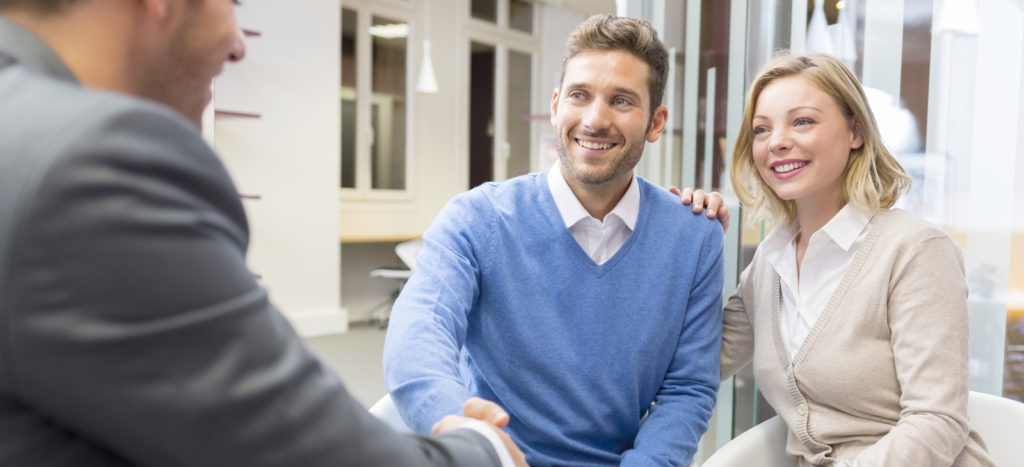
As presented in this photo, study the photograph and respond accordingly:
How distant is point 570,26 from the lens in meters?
9.26

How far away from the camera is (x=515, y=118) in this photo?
8.96 metres

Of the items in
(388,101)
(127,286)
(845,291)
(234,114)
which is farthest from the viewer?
(388,101)

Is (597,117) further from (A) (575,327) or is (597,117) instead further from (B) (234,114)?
(B) (234,114)

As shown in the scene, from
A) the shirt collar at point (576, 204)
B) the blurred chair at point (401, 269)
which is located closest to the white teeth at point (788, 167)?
the shirt collar at point (576, 204)

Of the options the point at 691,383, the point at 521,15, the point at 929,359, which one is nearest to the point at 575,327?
the point at 691,383

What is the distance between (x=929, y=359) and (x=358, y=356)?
477 cm

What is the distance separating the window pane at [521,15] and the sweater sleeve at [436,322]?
7632mm

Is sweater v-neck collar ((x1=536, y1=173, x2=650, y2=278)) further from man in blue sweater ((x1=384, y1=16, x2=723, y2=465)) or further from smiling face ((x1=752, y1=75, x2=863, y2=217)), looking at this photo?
smiling face ((x1=752, y1=75, x2=863, y2=217))

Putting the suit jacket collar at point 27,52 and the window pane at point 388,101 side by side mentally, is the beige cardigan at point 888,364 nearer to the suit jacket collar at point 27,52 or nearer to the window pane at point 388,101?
the suit jacket collar at point 27,52

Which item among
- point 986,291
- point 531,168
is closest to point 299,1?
point 531,168

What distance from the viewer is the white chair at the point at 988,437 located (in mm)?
1433

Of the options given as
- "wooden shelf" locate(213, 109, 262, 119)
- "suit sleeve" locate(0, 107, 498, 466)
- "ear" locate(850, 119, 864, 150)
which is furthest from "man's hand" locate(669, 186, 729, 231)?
"wooden shelf" locate(213, 109, 262, 119)

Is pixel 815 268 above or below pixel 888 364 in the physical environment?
above

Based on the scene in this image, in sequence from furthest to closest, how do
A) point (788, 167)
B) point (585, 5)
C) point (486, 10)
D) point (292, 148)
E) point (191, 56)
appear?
point (585, 5)
point (486, 10)
point (292, 148)
point (788, 167)
point (191, 56)
